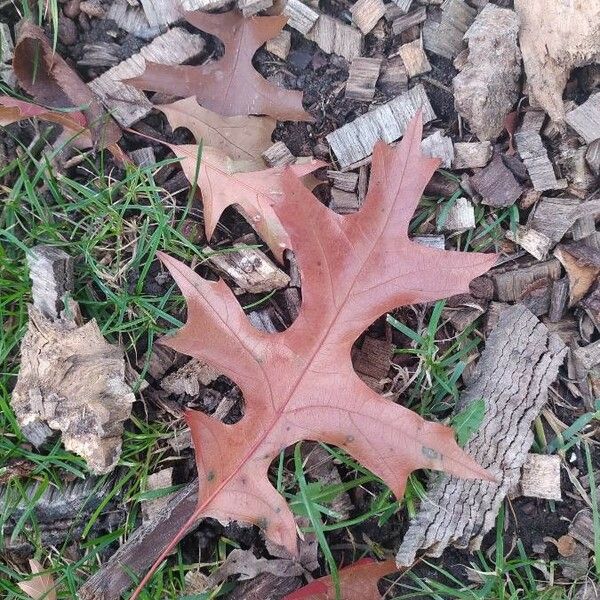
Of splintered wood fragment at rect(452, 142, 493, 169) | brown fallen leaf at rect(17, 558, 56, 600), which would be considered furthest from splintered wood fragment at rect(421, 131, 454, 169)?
brown fallen leaf at rect(17, 558, 56, 600)

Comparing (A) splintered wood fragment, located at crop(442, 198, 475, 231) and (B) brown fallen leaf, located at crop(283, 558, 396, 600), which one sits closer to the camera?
(B) brown fallen leaf, located at crop(283, 558, 396, 600)

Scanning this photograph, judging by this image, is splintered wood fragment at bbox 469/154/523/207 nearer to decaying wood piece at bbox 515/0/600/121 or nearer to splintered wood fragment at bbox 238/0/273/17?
decaying wood piece at bbox 515/0/600/121

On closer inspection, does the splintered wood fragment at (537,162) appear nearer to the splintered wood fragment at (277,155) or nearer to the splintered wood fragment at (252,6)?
the splintered wood fragment at (277,155)

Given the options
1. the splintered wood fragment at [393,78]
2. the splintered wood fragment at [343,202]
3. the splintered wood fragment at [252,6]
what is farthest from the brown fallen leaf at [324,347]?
the splintered wood fragment at [252,6]

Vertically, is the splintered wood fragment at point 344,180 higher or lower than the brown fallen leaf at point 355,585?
higher

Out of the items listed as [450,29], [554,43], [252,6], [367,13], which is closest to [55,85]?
[252,6]
